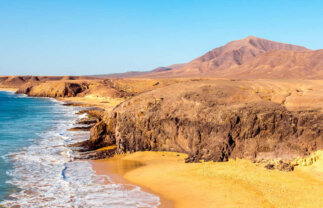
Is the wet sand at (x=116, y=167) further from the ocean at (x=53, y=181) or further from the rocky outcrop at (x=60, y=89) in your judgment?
the rocky outcrop at (x=60, y=89)

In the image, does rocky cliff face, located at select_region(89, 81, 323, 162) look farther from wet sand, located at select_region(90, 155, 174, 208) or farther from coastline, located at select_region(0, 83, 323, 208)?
wet sand, located at select_region(90, 155, 174, 208)

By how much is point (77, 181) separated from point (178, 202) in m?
5.34

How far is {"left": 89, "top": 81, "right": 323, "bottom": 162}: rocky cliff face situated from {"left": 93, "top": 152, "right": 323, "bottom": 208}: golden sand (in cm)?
91

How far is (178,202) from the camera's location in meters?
12.0

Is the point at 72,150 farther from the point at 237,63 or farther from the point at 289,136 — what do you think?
the point at 237,63

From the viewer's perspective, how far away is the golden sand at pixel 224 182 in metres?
11.7

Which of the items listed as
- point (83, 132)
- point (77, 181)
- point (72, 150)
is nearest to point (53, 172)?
point (77, 181)

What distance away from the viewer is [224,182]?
13.6m

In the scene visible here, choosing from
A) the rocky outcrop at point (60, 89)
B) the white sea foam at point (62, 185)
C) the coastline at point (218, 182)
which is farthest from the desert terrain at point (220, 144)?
the rocky outcrop at point (60, 89)

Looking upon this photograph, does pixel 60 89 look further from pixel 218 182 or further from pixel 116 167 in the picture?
pixel 218 182

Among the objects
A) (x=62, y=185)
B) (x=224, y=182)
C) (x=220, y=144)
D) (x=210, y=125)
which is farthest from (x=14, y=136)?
(x=224, y=182)

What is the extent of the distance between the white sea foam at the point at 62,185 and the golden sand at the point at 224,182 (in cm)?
94

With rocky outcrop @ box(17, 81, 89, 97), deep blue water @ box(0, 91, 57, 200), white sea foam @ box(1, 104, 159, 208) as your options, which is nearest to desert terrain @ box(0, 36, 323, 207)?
white sea foam @ box(1, 104, 159, 208)

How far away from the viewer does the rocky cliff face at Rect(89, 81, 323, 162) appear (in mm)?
15672
